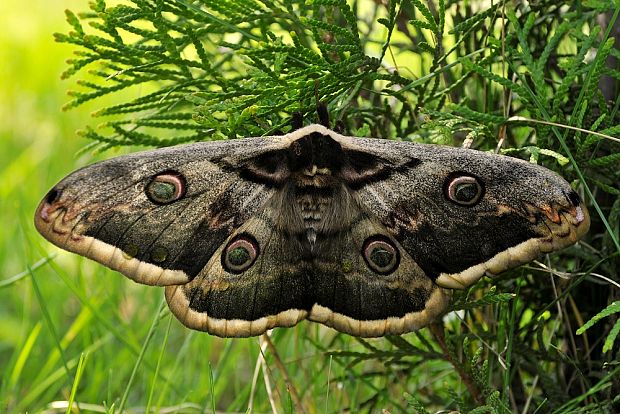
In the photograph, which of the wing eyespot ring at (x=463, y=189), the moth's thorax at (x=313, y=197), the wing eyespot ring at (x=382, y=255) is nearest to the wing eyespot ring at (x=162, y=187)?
the moth's thorax at (x=313, y=197)

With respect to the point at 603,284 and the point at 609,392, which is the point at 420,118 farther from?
the point at 609,392

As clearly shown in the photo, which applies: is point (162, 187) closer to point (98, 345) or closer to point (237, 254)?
point (237, 254)

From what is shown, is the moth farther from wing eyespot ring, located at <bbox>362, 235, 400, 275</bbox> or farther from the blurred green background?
the blurred green background

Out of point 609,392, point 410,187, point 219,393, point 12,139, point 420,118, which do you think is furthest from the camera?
point 12,139

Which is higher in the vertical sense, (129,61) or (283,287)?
(129,61)

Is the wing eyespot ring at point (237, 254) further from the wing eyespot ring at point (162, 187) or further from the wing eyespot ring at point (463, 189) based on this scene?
the wing eyespot ring at point (463, 189)

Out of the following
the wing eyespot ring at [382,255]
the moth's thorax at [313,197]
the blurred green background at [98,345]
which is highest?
the moth's thorax at [313,197]

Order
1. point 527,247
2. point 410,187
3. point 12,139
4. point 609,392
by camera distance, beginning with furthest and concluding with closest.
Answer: point 12,139 → point 609,392 → point 410,187 → point 527,247

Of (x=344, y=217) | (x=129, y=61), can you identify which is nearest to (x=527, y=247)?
(x=344, y=217)

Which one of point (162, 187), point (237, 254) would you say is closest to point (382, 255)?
point (237, 254)
